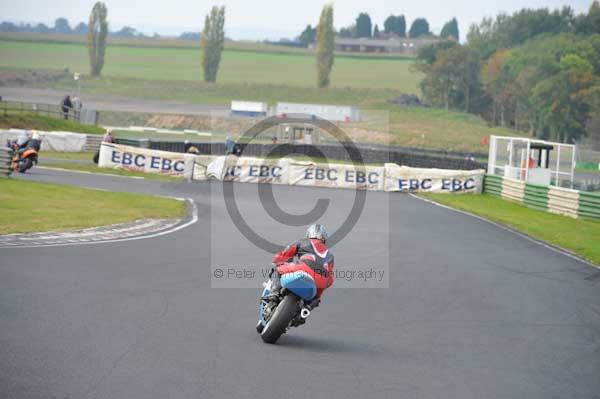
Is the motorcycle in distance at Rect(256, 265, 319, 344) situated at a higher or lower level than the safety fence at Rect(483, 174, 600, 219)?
higher

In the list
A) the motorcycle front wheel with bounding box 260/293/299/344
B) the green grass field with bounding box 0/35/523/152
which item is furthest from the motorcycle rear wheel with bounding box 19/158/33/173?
the green grass field with bounding box 0/35/523/152

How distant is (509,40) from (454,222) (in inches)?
4885

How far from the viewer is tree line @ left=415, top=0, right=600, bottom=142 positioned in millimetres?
86062

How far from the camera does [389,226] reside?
23.0m

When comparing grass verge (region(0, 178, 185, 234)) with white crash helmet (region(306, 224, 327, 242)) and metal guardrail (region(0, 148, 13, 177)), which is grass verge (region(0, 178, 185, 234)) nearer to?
→ metal guardrail (region(0, 148, 13, 177))

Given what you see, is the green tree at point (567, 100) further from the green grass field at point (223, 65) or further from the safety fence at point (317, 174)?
the safety fence at point (317, 174)

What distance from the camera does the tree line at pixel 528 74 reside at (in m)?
86.1

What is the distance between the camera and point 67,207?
21906 millimetres

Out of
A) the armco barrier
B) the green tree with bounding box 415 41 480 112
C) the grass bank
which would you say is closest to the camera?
the grass bank

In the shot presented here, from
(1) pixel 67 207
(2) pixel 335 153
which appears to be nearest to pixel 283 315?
(1) pixel 67 207

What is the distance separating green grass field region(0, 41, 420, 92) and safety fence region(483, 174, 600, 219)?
85.3 metres

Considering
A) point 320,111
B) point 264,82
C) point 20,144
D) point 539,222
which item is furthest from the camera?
point 264,82

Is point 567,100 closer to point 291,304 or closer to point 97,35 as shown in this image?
point 97,35

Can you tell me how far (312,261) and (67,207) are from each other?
1338 centimetres
